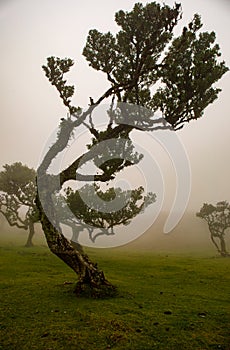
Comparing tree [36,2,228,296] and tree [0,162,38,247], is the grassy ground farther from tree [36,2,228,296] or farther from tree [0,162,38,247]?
tree [0,162,38,247]

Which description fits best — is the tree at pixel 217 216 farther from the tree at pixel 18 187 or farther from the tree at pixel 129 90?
the tree at pixel 129 90

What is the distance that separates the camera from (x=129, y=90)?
15672mm

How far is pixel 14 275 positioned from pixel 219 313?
14.1m

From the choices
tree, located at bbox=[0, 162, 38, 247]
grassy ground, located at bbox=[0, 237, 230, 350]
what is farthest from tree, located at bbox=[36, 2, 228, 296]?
tree, located at bbox=[0, 162, 38, 247]

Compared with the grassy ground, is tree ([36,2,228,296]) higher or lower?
higher

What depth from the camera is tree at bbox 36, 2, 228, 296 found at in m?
14.5

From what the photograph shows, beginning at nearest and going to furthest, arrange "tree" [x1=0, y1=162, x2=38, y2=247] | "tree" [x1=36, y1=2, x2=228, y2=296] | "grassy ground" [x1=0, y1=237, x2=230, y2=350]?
"grassy ground" [x1=0, y1=237, x2=230, y2=350], "tree" [x1=36, y1=2, x2=228, y2=296], "tree" [x1=0, y1=162, x2=38, y2=247]

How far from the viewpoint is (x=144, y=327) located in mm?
8891

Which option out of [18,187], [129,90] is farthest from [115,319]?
[18,187]

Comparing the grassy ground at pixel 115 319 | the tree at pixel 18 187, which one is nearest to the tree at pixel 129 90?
the grassy ground at pixel 115 319

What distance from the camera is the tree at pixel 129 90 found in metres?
14.5

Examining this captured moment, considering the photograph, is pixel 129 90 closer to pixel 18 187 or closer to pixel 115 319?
pixel 115 319

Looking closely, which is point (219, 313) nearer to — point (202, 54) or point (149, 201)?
point (202, 54)

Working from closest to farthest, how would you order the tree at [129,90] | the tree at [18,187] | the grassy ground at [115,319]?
the grassy ground at [115,319] < the tree at [129,90] < the tree at [18,187]
